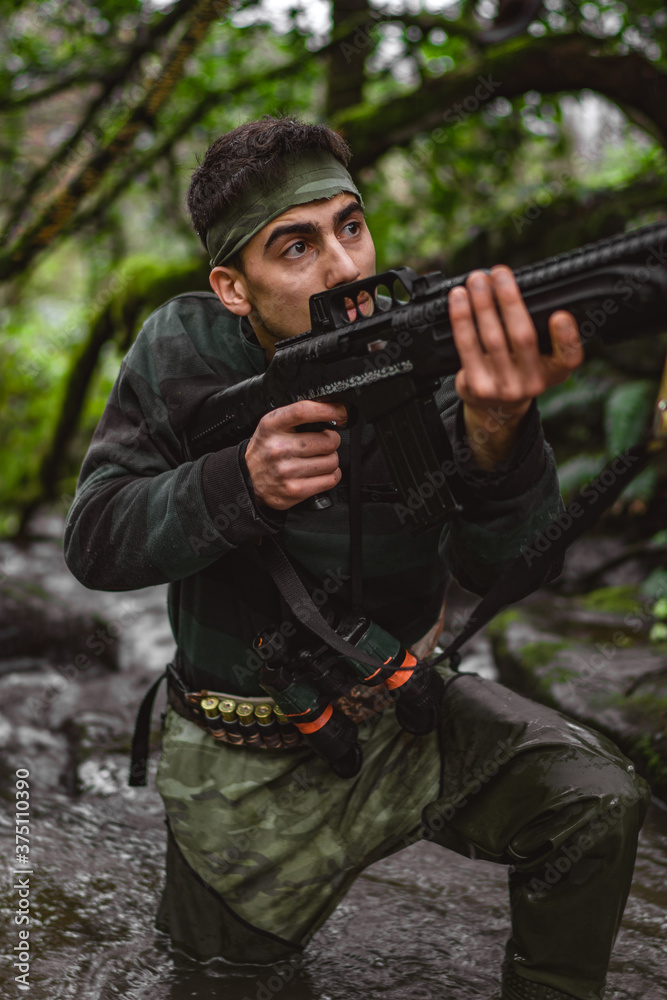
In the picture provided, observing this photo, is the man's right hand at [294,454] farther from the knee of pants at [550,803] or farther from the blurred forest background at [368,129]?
the blurred forest background at [368,129]

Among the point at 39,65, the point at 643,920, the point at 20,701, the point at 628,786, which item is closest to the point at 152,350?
the point at 628,786

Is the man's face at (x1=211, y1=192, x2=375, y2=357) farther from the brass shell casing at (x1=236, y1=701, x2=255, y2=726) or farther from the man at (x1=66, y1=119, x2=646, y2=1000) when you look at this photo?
→ the brass shell casing at (x1=236, y1=701, x2=255, y2=726)

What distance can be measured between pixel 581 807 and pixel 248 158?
191cm

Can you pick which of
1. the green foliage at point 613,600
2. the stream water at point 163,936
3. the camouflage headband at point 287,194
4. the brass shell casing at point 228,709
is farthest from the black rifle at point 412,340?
the green foliage at point 613,600

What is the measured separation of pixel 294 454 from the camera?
2012 mm

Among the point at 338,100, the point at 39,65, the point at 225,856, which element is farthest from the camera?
the point at 338,100

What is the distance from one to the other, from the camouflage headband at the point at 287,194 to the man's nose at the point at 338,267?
0.16 m

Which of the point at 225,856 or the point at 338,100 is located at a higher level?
the point at 338,100

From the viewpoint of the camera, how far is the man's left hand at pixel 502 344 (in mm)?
1608

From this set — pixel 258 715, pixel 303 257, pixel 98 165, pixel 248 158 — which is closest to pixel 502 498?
pixel 303 257

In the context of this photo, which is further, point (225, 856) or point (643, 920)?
point (643, 920)

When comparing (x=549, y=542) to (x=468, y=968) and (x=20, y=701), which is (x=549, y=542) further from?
(x=20, y=701)

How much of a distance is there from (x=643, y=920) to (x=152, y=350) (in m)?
2.38

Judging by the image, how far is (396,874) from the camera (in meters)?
3.06
